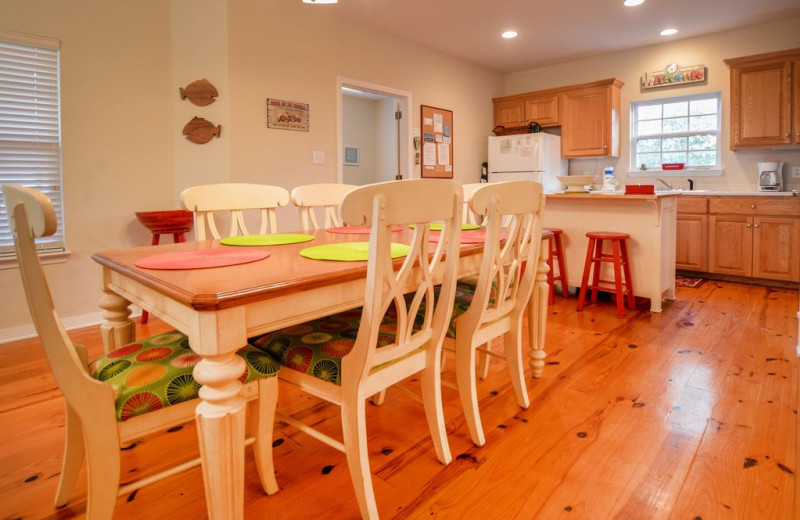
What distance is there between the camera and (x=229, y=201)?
221 cm

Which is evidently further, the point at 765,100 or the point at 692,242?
the point at 692,242

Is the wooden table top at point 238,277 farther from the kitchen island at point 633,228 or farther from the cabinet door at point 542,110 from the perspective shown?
the cabinet door at point 542,110

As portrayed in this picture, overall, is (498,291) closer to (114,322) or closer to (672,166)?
(114,322)

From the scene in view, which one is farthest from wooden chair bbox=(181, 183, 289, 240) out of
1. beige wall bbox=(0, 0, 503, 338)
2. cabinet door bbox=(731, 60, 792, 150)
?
cabinet door bbox=(731, 60, 792, 150)

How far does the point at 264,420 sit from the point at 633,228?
3127 millimetres

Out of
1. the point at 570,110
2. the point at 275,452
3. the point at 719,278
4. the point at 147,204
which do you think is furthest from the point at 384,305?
the point at 570,110

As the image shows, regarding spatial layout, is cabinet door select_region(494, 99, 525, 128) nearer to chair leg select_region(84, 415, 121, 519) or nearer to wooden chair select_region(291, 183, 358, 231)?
wooden chair select_region(291, 183, 358, 231)

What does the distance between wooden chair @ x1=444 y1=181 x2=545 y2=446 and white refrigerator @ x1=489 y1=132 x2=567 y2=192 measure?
376 cm

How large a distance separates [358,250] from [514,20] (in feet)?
12.6

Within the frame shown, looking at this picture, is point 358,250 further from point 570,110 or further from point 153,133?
point 570,110

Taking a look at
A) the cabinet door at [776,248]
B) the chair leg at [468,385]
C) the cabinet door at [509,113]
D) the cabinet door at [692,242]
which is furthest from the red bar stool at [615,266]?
the cabinet door at [509,113]

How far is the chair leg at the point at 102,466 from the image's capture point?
1083 millimetres

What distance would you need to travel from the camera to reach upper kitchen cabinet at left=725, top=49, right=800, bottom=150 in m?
4.32

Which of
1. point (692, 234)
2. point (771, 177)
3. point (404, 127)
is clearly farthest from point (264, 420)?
point (771, 177)
